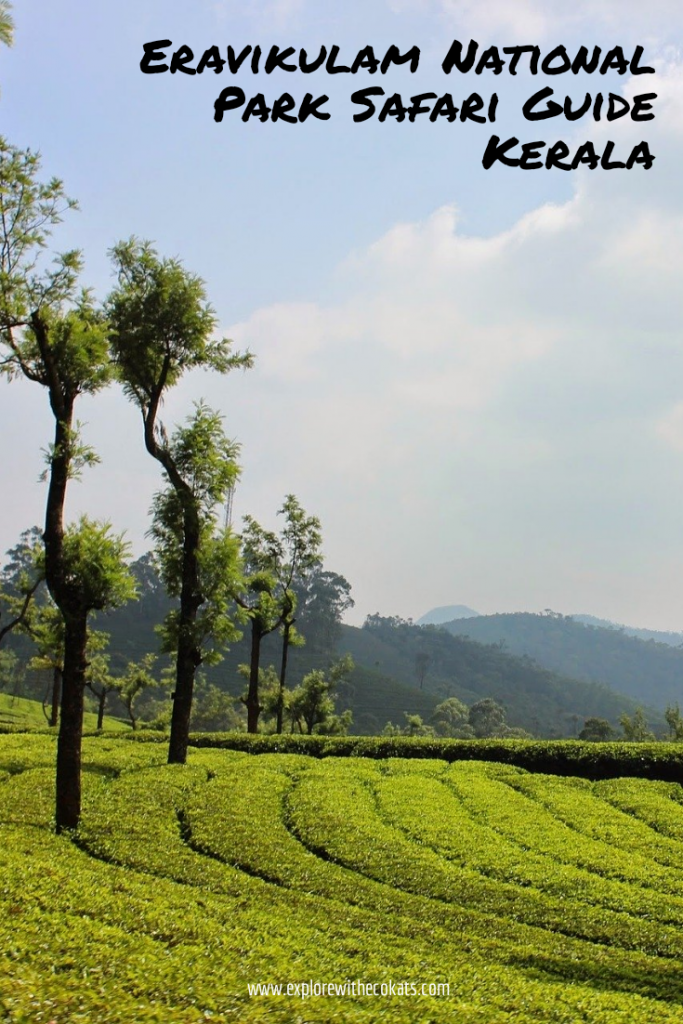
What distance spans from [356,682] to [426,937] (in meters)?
136

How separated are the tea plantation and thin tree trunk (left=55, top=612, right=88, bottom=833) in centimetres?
61

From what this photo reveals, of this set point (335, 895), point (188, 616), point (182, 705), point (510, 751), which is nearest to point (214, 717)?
point (510, 751)

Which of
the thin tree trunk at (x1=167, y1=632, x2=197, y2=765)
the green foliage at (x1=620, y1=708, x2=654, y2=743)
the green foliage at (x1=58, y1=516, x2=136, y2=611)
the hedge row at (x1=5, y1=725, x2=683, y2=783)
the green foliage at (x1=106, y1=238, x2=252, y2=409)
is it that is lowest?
the green foliage at (x1=620, y1=708, x2=654, y2=743)

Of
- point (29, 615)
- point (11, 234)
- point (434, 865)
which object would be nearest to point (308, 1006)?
point (434, 865)

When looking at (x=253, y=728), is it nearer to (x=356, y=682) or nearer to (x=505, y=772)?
(x=505, y=772)

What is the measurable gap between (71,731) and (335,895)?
6.59m

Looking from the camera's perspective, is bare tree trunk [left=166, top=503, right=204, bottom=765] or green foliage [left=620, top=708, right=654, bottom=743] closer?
bare tree trunk [left=166, top=503, right=204, bottom=765]

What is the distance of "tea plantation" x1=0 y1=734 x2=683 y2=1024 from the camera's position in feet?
22.2

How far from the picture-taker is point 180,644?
2198 centimetres

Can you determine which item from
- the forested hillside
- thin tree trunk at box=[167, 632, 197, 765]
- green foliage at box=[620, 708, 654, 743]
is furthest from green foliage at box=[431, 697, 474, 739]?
thin tree trunk at box=[167, 632, 197, 765]

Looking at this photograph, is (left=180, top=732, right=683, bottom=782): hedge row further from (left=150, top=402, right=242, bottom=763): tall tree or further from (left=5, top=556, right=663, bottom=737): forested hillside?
(left=5, top=556, right=663, bottom=737): forested hillside

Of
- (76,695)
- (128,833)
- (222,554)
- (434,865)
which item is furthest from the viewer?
(222,554)

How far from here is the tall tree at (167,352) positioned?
2202 centimetres

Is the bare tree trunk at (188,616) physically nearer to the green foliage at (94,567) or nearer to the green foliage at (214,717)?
the green foliage at (94,567)
